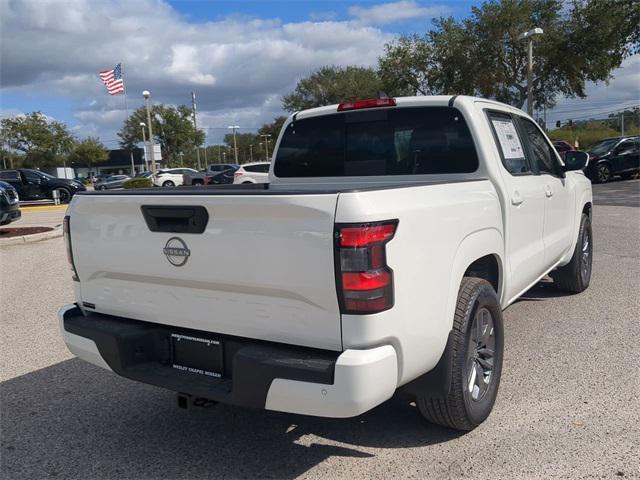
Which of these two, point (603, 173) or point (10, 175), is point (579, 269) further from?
point (10, 175)

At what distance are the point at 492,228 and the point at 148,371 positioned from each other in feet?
7.00

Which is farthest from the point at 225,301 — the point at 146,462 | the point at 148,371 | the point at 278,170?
the point at 278,170

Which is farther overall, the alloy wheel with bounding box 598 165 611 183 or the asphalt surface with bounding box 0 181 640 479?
the alloy wheel with bounding box 598 165 611 183

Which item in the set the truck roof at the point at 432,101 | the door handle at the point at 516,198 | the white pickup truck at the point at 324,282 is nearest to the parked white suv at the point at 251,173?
the truck roof at the point at 432,101

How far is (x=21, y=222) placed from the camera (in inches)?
655

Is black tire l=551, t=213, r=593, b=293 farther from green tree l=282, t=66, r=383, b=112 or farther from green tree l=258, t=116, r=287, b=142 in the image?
green tree l=258, t=116, r=287, b=142

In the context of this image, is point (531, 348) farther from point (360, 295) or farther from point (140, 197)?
point (140, 197)

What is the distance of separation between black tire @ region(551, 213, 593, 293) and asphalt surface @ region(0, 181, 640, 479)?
96cm

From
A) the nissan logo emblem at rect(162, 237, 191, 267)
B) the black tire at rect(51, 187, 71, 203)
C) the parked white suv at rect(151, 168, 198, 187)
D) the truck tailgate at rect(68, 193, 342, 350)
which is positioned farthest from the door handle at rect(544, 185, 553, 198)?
the parked white suv at rect(151, 168, 198, 187)

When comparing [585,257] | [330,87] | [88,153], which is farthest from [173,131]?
[585,257]

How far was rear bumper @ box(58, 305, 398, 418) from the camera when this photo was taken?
240cm

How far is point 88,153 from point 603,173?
7120 centimetres

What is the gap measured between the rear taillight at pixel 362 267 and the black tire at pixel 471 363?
0.72m

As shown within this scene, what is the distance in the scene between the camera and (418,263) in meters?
2.64
